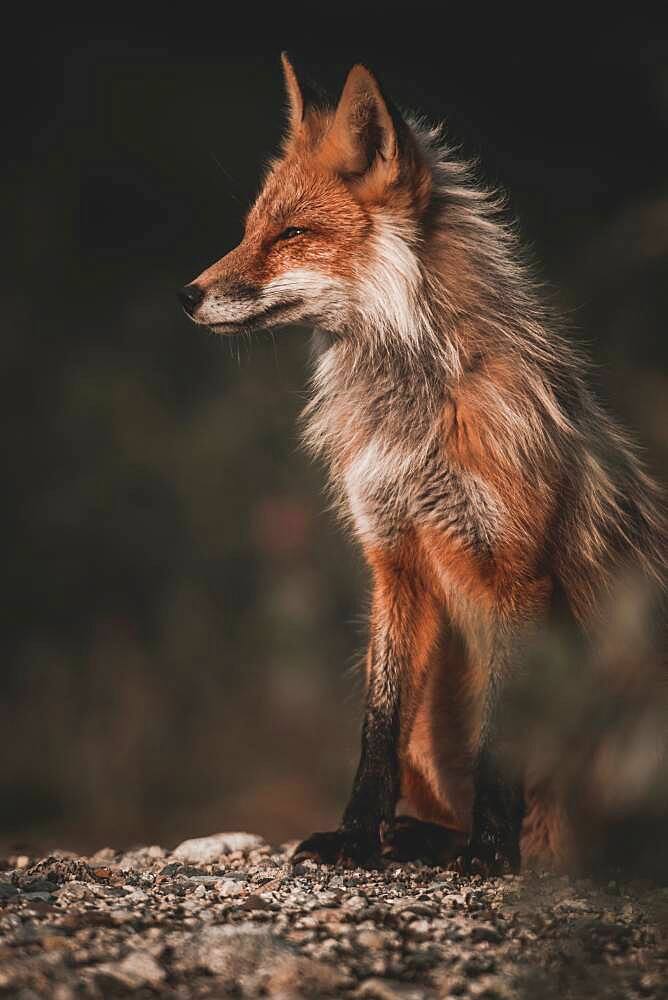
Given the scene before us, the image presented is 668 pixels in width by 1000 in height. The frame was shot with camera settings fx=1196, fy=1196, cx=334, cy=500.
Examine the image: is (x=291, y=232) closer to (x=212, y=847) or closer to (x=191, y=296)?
(x=191, y=296)

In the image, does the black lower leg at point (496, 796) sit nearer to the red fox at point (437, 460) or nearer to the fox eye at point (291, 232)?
the red fox at point (437, 460)

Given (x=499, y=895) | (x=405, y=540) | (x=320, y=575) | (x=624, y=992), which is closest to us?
(x=624, y=992)

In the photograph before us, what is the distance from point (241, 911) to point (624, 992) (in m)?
0.99

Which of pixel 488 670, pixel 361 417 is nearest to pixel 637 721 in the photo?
pixel 488 670

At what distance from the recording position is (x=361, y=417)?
13.0 ft

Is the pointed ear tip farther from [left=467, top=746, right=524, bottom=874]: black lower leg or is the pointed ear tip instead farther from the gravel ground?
the gravel ground

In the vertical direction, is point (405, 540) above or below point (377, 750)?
above

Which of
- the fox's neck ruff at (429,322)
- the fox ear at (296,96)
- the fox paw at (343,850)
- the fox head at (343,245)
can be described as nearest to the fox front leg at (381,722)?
the fox paw at (343,850)

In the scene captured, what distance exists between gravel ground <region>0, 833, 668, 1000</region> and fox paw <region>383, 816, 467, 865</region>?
0.17m

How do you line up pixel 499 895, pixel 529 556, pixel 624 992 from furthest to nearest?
pixel 529 556, pixel 499 895, pixel 624 992

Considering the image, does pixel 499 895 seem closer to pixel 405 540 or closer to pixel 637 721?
pixel 637 721

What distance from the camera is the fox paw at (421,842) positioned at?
3.72 metres

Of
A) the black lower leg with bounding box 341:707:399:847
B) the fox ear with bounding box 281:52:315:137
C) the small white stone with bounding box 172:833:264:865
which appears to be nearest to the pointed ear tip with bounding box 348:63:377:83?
the fox ear with bounding box 281:52:315:137

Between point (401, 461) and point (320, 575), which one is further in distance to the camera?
point (320, 575)
